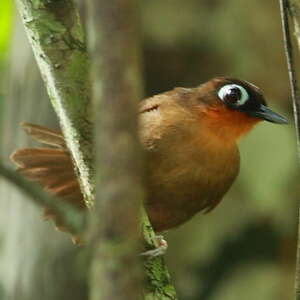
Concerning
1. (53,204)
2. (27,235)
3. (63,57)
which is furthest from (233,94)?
(53,204)

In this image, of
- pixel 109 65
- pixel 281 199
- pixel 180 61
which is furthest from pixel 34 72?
pixel 109 65

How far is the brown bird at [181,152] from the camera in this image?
12.2 ft

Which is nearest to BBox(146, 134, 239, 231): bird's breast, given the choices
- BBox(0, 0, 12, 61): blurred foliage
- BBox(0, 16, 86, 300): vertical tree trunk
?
BBox(0, 16, 86, 300): vertical tree trunk

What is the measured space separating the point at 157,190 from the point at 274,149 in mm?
1477

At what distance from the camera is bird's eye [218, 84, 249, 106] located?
13.7 feet

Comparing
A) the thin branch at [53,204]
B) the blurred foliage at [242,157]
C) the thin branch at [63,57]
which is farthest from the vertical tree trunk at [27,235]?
the thin branch at [53,204]

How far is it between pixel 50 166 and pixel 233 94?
0.97m

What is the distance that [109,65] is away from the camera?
1316mm

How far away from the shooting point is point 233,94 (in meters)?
4.24

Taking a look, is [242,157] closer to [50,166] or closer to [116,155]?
[50,166]

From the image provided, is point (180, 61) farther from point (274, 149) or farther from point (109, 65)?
point (109, 65)

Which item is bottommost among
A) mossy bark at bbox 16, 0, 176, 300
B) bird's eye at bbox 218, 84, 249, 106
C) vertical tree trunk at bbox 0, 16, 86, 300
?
vertical tree trunk at bbox 0, 16, 86, 300

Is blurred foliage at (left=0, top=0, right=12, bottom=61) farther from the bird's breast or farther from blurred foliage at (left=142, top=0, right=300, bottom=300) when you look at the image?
the bird's breast

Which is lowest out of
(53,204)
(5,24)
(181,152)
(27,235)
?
(27,235)
